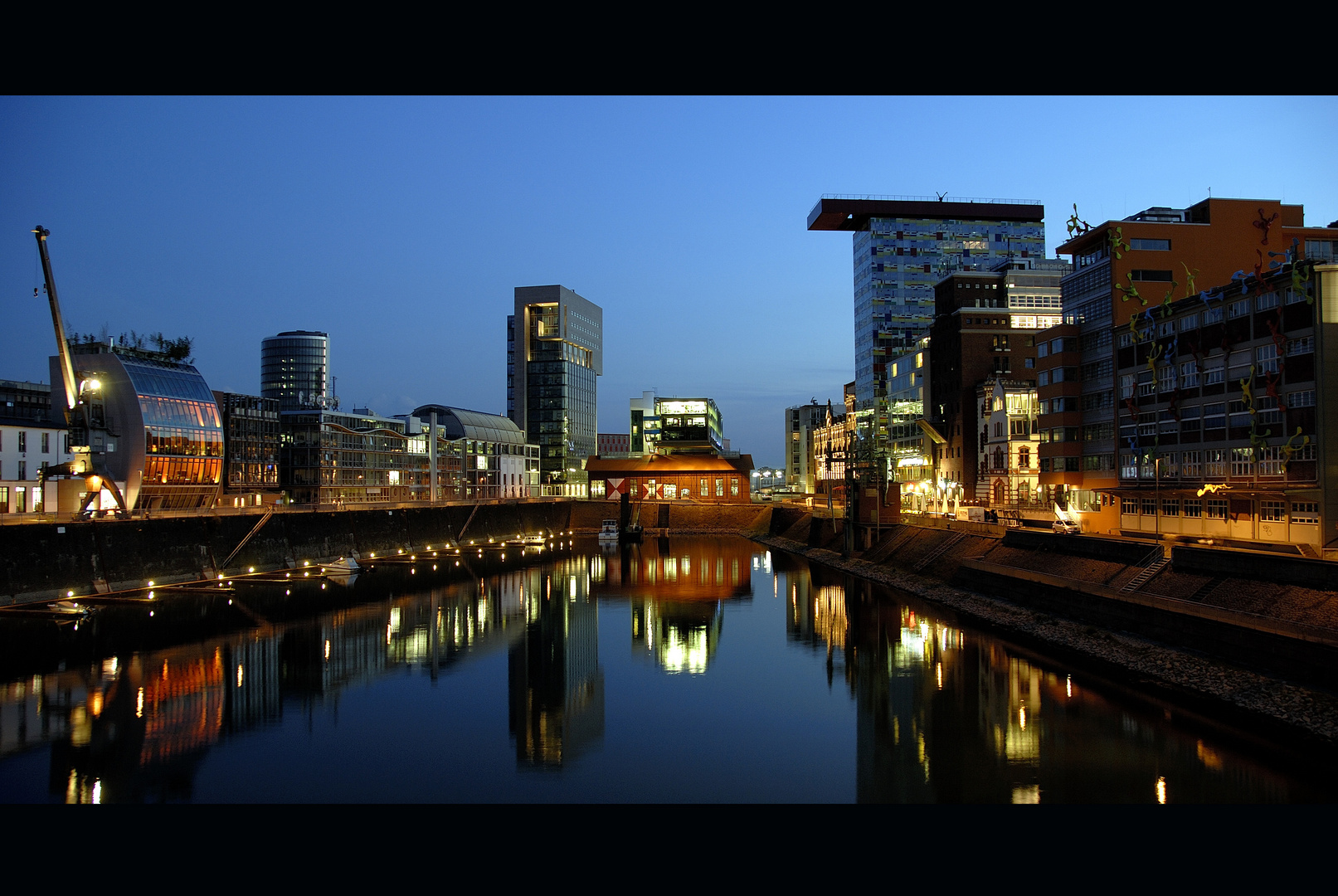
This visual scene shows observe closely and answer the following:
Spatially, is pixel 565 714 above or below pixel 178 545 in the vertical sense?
below

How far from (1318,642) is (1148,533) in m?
23.2

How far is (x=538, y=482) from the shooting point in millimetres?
165125

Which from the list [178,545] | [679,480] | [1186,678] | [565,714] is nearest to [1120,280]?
[1186,678]

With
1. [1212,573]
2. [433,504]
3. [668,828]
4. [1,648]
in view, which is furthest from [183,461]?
[1212,573]

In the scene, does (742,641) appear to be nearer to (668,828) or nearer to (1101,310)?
(668,828)

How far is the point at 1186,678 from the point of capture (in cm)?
3148

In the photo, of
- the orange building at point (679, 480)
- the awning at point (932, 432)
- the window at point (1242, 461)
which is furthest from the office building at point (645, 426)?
the window at point (1242, 461)

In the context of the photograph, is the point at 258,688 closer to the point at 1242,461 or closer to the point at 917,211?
the point at 1242,461

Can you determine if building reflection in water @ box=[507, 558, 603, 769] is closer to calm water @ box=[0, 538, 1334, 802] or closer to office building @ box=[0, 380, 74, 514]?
calm water @ box=[0, 538, 1334, 802]

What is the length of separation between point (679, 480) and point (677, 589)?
59.7 meters

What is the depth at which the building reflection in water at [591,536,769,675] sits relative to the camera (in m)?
44.9

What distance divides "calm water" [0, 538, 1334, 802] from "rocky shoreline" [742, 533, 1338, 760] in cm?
165

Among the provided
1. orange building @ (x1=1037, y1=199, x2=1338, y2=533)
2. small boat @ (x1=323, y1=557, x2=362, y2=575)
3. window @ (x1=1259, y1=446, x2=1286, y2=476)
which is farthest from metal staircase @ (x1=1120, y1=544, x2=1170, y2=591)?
small boat @ (x1=323, y1=557, x2=362, y2=575)

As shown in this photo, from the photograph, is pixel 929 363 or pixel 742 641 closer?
pixel 742 641
